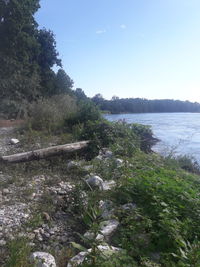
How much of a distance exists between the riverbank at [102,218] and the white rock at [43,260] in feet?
0.24

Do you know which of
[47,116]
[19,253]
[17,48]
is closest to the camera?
[19,253]

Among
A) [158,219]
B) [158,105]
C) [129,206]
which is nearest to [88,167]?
[129,206]

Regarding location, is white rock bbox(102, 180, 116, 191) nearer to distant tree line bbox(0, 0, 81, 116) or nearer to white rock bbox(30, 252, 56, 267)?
white rock bbox(30, 252, 56, 267)

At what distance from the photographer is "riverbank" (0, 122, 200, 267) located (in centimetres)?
204

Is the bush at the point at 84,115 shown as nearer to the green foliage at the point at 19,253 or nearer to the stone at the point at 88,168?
the stone at the point at 88,168

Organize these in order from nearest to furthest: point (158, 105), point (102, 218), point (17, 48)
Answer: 1. point (102, 218)
2. point (17, 48)
3. point (158, 105)

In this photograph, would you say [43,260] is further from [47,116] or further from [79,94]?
[79,94]

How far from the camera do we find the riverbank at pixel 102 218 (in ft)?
6.68

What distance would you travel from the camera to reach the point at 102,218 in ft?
9.25

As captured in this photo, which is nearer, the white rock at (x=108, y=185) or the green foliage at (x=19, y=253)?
the green foliage at (x=19, y=253)

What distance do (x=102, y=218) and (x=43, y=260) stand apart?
0.86 m

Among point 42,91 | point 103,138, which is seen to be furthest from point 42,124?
point 42,91

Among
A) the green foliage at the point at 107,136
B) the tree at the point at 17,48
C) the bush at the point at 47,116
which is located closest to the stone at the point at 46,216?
the green foliage at the point at 107,136

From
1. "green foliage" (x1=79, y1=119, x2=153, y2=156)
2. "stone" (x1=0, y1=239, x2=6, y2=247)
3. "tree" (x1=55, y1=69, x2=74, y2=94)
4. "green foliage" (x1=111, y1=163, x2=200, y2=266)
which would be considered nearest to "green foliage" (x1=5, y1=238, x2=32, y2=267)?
"stone" (x1=0, y1=239, x2=6, y2=247)
